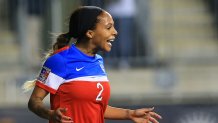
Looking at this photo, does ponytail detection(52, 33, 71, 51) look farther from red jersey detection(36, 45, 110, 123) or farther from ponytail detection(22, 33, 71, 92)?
red jersey detection(36, 45, 110, 123)

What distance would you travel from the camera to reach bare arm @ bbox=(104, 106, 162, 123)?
4.56 metres

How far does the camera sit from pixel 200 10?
11.1m

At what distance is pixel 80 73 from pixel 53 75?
15 centimetres

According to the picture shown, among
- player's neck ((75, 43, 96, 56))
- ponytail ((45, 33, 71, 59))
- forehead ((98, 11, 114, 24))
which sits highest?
forehead ((98, 11, 114, 24))

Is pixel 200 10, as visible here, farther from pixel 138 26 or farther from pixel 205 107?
pixel 205 107

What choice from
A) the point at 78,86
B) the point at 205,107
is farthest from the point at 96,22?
the point at 205,107

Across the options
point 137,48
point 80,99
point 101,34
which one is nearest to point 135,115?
point 80,99

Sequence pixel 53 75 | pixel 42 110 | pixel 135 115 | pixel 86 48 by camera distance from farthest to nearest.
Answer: pixel 135 115 < pixel 86 48 < pixel 53 75 < pixel 42 110

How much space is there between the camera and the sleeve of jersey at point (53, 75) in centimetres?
432

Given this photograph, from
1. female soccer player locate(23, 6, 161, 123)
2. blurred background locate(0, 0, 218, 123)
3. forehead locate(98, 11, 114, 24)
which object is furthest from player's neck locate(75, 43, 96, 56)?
blurred background locate(0, 0, 218, 123)

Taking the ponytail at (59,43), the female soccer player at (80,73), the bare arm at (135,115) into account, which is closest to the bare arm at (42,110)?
the female soccer player at (80,73)

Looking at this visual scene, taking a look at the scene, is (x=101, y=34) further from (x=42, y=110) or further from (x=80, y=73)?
(x=42, y=110)

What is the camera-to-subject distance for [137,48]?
34.1ft

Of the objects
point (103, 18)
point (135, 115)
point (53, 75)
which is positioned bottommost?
point (135, 115)
